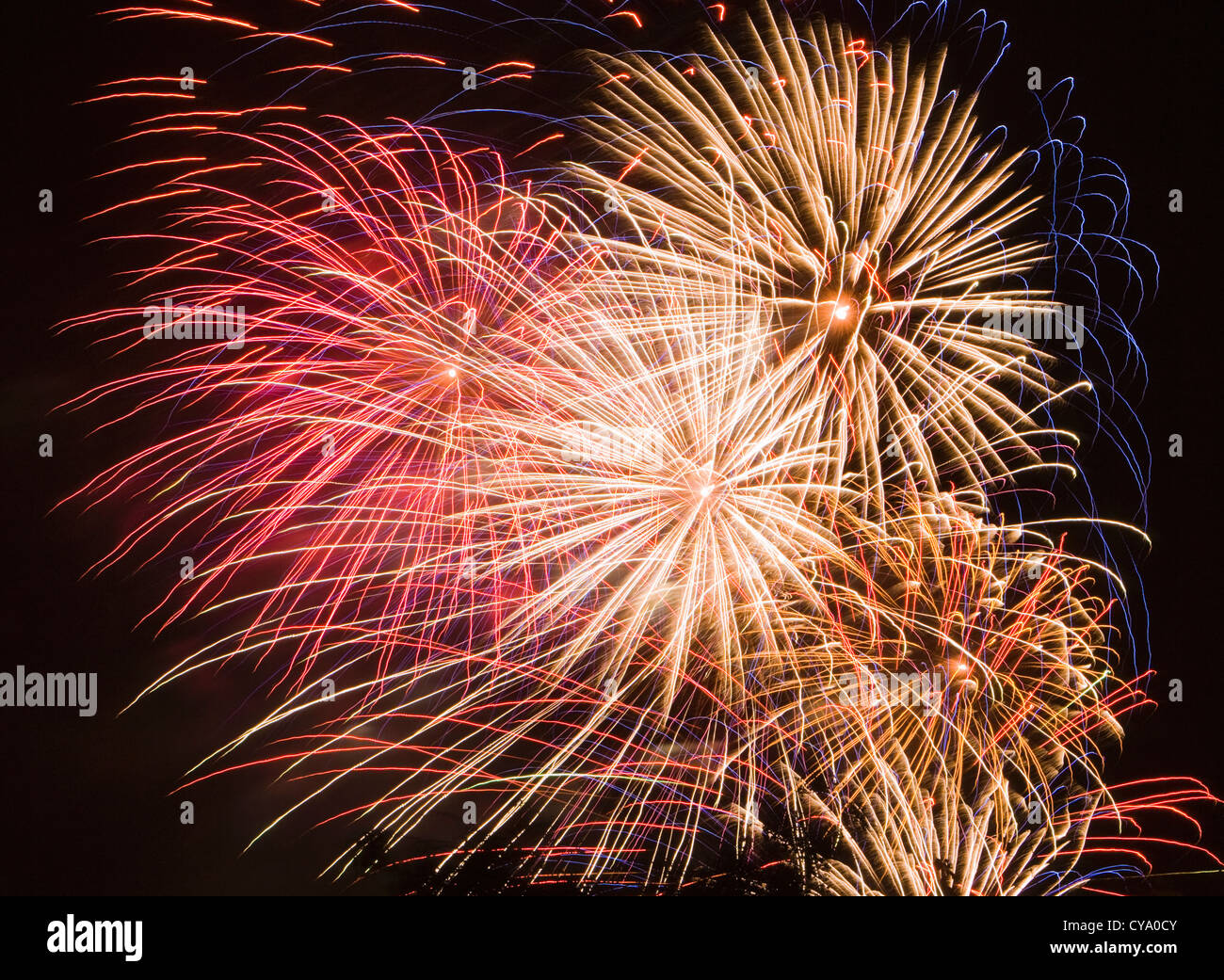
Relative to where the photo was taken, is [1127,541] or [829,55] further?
[1127,541]

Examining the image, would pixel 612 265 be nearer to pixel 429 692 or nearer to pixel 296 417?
pixel 296 417

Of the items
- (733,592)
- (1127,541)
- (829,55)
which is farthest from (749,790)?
(829,55)

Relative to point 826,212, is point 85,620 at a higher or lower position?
lower

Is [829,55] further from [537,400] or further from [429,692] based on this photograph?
[429,692]
